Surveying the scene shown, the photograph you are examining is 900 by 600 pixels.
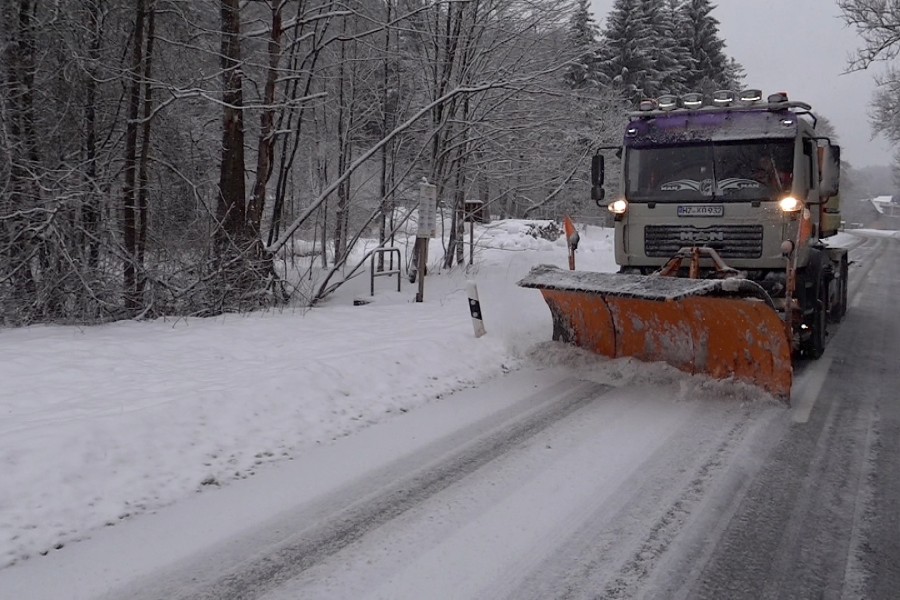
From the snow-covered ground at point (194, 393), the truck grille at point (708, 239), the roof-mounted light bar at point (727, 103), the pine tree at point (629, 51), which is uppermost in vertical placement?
the pine tree at point (629, 51)

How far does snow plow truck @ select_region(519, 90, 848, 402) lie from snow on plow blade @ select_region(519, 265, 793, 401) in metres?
0.01

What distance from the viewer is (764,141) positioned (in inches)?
299

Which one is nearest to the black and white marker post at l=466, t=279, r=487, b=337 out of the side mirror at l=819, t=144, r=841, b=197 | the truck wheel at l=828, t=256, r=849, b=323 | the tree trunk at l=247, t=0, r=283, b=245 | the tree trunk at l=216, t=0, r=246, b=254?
the side mirror at l=819, t=144, r=841, b=197

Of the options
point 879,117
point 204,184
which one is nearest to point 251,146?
point 204,184

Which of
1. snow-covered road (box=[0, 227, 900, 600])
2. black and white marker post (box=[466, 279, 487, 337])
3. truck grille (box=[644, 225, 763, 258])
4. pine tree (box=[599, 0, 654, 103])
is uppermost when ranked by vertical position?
pine tree (box=[599, 0, 654, 103])

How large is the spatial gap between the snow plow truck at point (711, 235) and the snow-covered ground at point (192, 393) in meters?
1.38

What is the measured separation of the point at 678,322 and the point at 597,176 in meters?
2.71

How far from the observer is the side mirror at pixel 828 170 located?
7.79 meters

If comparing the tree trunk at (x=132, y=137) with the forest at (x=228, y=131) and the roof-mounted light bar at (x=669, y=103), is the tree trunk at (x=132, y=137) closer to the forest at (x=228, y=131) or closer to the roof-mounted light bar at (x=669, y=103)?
the forest at (x=228, y=131)

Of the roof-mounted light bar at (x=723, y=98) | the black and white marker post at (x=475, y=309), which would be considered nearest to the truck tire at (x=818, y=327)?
the roof-mounted light bar at (x=723, y=98)

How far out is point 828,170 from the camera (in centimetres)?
787

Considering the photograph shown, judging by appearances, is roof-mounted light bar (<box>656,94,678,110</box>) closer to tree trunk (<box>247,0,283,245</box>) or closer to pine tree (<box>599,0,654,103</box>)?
tree trunk (<box>247,0,283,245</box>)

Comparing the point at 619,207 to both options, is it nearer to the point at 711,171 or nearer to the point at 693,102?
the point at 711,171

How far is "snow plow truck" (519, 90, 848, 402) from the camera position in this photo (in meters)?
6.45
